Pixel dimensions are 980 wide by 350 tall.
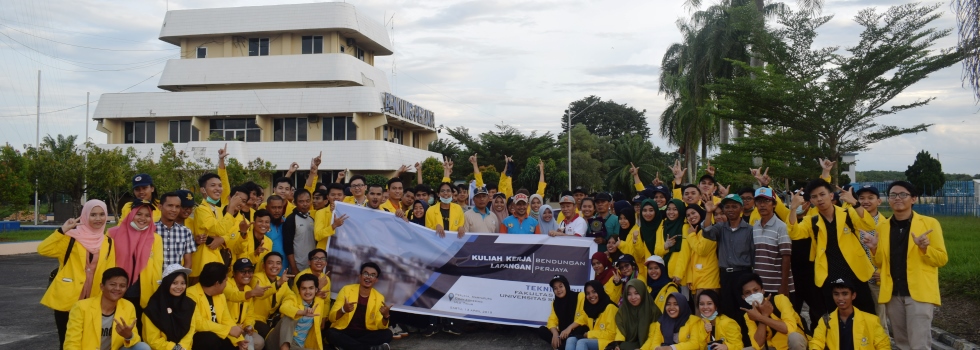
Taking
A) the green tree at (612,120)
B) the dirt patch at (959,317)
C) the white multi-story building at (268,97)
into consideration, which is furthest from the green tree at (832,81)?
the green tree at (612,120)

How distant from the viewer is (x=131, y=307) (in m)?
5.96

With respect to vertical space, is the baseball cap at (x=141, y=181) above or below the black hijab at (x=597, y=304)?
above

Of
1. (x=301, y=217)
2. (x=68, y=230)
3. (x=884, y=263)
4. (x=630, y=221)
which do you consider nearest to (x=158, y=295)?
(x=68, y=230)

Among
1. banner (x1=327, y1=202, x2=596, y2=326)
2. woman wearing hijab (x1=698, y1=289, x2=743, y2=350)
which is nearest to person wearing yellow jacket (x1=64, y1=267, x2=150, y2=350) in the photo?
banner (x1=327, y1=202, x2=596, y2=326)

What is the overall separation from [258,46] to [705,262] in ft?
109

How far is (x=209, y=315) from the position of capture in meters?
6.41

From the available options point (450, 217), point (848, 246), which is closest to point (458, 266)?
point (450, 217)

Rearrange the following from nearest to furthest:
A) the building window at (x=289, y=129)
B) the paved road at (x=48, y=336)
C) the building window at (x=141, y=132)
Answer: the paved road at (x=48, y=336) → the building window at (x=289, y=129) → the building window at (x=141, y=132)

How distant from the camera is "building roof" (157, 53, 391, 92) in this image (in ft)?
114

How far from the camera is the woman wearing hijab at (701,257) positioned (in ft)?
22.8

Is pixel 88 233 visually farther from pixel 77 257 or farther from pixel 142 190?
pixel 142 190

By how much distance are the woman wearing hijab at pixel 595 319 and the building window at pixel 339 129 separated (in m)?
29.2

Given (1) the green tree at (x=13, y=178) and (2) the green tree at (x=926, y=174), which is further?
(2) the green tree at (x=926, y=174)

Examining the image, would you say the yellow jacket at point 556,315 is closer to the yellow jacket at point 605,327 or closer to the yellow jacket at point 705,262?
the yellow jacket at point 605,327
